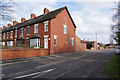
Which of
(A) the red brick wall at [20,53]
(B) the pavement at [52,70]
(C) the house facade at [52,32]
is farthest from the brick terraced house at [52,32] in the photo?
(B) the pavement at [52,70]

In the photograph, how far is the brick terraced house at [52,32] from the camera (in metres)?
20.8

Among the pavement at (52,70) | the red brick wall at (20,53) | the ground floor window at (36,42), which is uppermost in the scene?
the ground floor window at (36,42)

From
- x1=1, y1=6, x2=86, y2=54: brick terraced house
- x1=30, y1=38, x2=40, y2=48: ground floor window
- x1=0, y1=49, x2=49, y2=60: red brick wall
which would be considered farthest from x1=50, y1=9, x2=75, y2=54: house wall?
x1=30, y1=38, x2=40, y2=48: ground floor window

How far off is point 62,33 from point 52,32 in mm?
3573

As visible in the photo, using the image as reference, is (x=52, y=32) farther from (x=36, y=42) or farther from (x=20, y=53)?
(x=20, y=53)

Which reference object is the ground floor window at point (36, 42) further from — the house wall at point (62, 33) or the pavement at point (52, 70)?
the pavement at point (52, 70)

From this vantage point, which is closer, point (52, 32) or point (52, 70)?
point (52, 70)

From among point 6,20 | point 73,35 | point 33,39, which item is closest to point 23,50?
point 6,20

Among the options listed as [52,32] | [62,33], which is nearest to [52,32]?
[52,32]

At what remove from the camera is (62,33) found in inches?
928

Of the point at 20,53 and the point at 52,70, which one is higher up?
the point at 20,53

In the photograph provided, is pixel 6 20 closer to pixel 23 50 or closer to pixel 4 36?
pixel 23 50

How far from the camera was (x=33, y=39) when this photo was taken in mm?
23594

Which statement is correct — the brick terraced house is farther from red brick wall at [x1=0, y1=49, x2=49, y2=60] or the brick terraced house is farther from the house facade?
red brick wall at [x1=0, y1=49, x2=49, y2=60]
